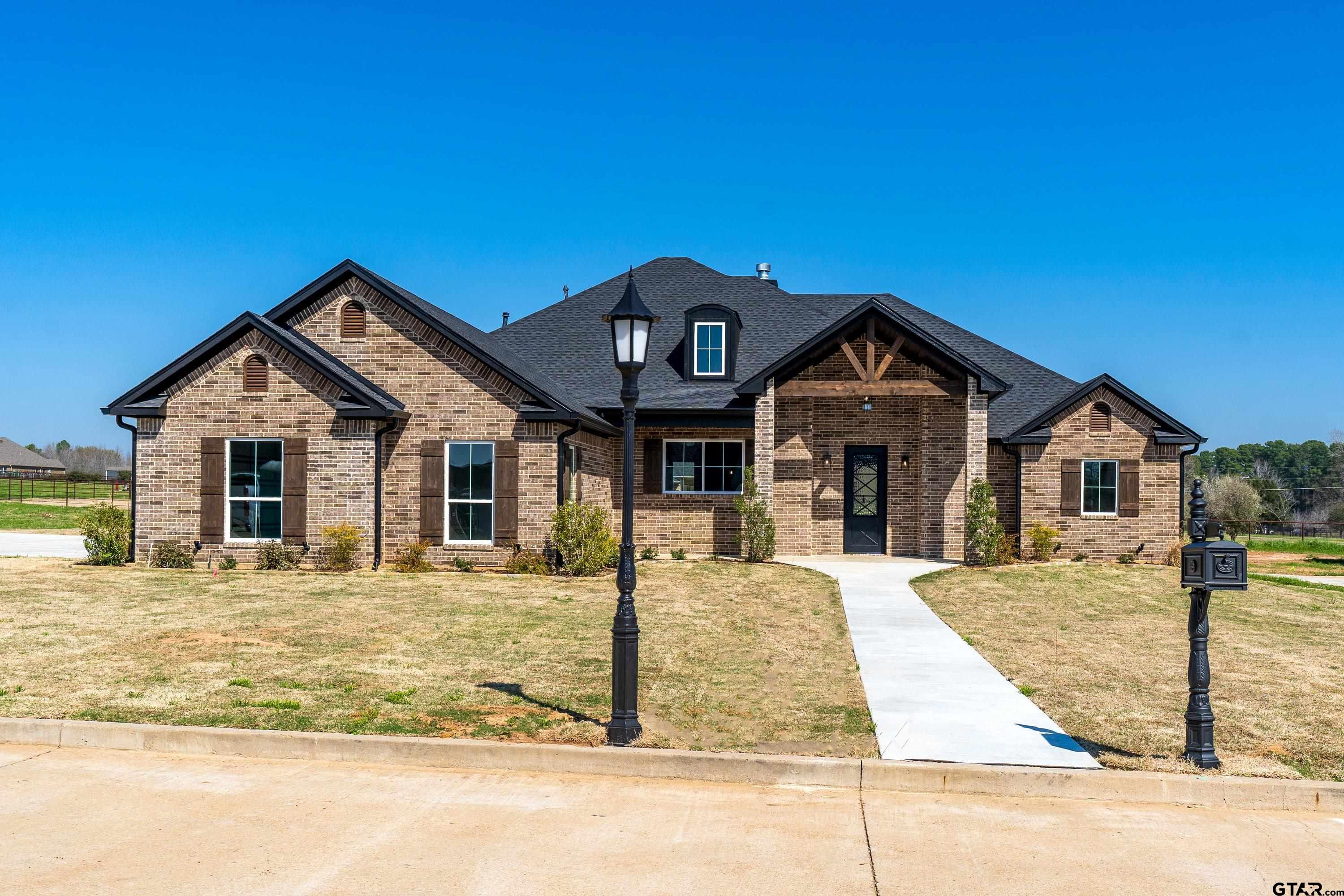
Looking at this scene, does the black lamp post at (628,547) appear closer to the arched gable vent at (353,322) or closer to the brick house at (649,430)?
the brick house at (649,430)

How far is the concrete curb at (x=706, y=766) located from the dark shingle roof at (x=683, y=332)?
1451 centimetres

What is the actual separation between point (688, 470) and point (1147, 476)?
10.0 metres

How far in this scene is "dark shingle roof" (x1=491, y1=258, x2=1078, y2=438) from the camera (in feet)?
72.8

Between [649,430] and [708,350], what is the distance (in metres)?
2.58

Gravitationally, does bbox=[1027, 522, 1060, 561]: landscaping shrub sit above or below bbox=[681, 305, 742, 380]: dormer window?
below

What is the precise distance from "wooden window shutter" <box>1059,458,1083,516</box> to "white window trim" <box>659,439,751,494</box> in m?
6.86

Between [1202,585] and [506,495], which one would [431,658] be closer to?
[1202,585]

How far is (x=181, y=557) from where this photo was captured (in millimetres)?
17766

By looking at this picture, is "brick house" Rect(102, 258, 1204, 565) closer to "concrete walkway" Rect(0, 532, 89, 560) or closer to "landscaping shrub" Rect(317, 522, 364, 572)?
"landscaping shrub" Rect(317, 522, 364, 572)

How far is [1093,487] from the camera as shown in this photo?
21734 mm

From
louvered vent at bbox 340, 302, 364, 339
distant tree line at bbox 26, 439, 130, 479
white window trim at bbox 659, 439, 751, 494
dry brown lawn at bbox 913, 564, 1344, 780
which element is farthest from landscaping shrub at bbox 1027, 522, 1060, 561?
distant tree line at bbox 26, 439, 130, 479

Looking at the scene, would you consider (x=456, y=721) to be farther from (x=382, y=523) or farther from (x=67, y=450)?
(x=67, y=450)

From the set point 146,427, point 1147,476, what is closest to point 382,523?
point 146,427


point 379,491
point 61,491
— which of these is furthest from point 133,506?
point 61,491
